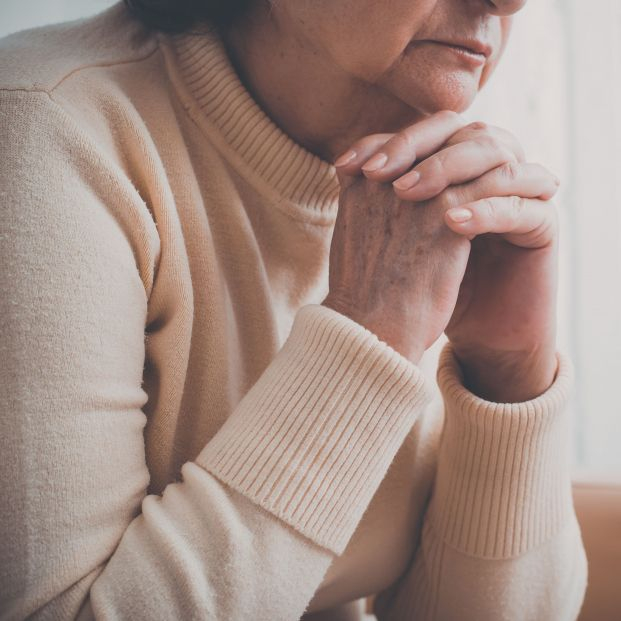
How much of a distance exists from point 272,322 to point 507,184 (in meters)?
0.34

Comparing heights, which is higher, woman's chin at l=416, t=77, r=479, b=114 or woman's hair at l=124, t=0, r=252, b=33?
woman's hair at l=124, t=0, r=252, b=33

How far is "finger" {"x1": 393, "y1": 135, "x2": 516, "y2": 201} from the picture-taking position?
26.9 inches

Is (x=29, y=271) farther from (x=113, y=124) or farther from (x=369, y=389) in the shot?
(x=369, y=389)

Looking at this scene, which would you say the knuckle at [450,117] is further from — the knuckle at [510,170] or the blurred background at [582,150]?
the blurred background at [582,150]

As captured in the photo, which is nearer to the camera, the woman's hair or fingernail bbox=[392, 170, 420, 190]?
fingernail bbox=[392, 170, 420, 190]

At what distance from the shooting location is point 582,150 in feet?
6.20

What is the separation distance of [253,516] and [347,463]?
10 centimetres

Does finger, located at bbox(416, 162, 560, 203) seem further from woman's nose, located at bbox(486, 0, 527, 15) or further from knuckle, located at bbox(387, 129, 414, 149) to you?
woman's nose, located at bbox(486, 0, 527, 15)

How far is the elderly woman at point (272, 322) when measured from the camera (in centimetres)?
57

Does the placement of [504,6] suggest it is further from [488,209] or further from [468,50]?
[488,209]

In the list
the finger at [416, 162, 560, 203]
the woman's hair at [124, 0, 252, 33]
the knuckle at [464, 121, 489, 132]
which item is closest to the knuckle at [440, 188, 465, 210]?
the finger at [416, 162, 560, 203]

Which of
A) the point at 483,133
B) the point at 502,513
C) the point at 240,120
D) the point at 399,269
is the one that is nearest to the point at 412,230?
the point at 399,269

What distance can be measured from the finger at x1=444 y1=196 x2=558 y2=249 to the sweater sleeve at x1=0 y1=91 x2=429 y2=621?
0.53ft

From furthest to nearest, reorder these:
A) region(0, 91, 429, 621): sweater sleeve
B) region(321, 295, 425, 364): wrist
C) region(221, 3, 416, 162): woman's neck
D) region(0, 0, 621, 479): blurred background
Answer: region(0, 0, 621, 479): blurred background
region(221, 3, 416, 162): woman's neck
region(321, 295, 425, 364): wrist
region(0, 91, 429, 621): sweater sleeve
